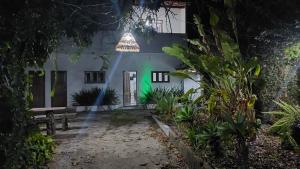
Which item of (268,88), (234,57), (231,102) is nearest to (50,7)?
(234,57)

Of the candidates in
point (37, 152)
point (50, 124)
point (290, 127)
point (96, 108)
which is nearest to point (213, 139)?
point (290, 127)

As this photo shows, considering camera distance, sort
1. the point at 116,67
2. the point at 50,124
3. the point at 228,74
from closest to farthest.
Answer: the point at 228,74
the point at 50,124
the point at 116,67

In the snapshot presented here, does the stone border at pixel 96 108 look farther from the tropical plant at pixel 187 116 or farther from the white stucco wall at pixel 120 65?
the tropical plant at pixel 187 116

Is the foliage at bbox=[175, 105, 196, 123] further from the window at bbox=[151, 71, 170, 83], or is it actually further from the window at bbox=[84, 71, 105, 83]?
the window at bbox=[151, 71, 170, 83]

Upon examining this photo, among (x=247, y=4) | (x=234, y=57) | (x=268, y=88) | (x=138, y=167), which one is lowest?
(x=138, y=167)

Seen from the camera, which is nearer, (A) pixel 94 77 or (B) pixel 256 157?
(B) pixel 256 157

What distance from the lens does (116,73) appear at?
17.4 metres

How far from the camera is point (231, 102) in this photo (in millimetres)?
6465

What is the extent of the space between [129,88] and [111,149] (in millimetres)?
11757

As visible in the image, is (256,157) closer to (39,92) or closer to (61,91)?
(61,91)

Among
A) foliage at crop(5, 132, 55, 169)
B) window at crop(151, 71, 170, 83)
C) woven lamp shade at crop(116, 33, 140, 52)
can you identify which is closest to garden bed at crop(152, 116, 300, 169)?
foliage at crop(5, 132, 55, 169)

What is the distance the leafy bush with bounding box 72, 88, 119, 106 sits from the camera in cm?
1645

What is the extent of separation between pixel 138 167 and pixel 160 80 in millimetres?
12705

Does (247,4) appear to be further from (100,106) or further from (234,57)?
(100,106)
